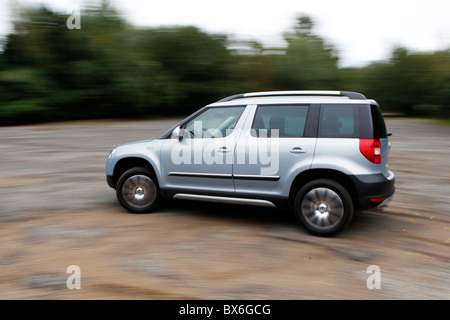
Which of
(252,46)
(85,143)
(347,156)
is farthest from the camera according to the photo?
(252,46)

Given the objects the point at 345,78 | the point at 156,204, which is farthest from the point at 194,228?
the point at 345,78

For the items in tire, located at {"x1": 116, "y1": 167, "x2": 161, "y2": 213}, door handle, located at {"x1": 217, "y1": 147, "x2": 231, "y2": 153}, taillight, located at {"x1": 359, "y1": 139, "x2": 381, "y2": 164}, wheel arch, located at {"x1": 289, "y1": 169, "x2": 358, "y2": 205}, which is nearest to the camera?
taillight, located at {"x1": 359, "y1": 139, "x2": 381, "y2": 164}

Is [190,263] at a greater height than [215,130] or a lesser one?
lesser

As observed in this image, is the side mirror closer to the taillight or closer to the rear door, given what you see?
the rear door

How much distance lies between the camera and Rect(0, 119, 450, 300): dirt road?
4.00 metres

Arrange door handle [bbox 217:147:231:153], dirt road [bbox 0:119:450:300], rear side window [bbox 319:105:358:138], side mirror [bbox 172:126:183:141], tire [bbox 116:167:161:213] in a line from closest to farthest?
A: dirt road [bbox 0:119:450:300] < rear side window [bbox 319:105:358:138] < door handle [bbox 217:147:231:153] < side mirror [bbox 172:126:183:141] < tire [bbox 116:167:161:213]

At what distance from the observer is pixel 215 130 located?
6008 mm

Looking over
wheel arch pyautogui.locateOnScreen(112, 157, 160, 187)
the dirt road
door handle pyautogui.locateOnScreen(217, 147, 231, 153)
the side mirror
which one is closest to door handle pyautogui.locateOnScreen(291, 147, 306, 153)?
door handle pyautogui.locateOnScreen(217, 147, 231, 153)

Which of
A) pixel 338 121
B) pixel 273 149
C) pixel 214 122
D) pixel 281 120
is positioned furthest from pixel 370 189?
pixel 214 122

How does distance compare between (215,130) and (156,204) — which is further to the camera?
(156,204)

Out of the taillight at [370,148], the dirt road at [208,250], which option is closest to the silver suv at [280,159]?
the taillight at [370,148]

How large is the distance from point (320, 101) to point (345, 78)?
110 ft

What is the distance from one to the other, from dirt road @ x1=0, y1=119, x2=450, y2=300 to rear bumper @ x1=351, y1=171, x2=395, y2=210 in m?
0.48

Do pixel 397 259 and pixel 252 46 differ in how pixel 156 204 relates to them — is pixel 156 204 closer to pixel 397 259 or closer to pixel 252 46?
pixel 397 259
